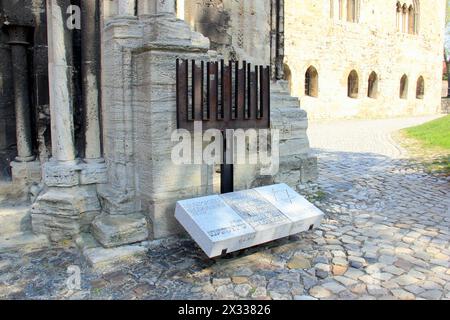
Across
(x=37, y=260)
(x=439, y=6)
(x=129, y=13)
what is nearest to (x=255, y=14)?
(x=129, y=13)

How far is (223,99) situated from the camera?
149 inches

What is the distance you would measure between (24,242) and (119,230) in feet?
2.82

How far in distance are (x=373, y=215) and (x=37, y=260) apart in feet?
10.6

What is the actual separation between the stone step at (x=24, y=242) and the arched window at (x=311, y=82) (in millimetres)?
16881

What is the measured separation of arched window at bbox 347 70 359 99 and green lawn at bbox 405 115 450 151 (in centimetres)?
784

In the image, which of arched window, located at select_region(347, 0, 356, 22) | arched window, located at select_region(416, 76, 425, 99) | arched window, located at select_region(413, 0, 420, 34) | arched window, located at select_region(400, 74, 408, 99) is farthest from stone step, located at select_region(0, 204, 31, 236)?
arched window, located at select_region(416, 76, 425, 99)

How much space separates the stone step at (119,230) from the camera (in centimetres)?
347

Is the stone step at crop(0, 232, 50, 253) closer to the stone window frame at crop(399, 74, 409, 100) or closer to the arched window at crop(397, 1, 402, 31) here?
the arched window at crop(397, 1, 402, 31)

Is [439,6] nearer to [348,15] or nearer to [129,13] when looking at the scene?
[348,15]

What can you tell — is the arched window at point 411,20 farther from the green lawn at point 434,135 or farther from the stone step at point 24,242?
the stone step at point 24,242

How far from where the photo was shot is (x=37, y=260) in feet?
11.1

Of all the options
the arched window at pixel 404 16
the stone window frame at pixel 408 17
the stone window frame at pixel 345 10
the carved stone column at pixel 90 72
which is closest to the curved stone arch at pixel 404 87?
the stone window frame at pixel 408 17

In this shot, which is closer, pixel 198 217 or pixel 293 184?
pixel 198 217

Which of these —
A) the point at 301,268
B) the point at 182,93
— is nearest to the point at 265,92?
the point at 182,93
